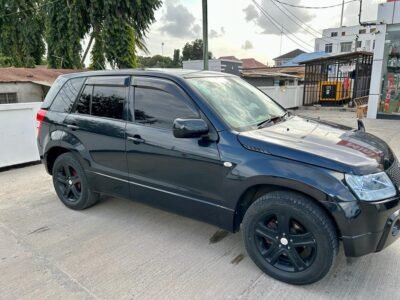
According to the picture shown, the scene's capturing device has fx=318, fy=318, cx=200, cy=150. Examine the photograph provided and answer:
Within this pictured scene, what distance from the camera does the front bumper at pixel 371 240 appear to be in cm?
226

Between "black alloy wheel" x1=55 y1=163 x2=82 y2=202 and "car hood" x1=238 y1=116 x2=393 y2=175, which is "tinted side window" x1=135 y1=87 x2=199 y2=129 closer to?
"car hood" x1=238 y1=116 x2=393 y2=175

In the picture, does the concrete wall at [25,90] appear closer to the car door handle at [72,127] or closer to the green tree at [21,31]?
the car door handle at [72,127]

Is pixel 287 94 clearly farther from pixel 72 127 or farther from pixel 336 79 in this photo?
pixel 72 127

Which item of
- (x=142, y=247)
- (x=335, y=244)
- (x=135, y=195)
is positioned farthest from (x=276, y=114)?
(x=142, y=247)

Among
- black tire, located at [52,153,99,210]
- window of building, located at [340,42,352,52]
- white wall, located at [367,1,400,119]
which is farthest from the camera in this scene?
window of building, located at [340,42,352,52]

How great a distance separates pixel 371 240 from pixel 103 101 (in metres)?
2.89

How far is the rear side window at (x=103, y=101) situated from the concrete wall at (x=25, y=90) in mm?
10064

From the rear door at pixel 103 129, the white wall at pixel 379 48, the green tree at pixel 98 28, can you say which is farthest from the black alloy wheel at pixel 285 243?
the green tree at pixel 98 28

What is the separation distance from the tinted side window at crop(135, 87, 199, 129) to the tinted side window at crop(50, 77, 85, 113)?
1.03 metres

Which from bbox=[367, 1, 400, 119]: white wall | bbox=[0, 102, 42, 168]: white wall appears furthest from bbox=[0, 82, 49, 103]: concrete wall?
bbox=[367, 1, 400, 119]: white wall

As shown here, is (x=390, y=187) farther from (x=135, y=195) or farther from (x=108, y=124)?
(x=108, y=124)

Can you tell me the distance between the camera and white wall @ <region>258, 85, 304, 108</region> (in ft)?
45.8

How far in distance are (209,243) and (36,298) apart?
1565 mm

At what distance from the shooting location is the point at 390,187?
Answer: 2.35m
